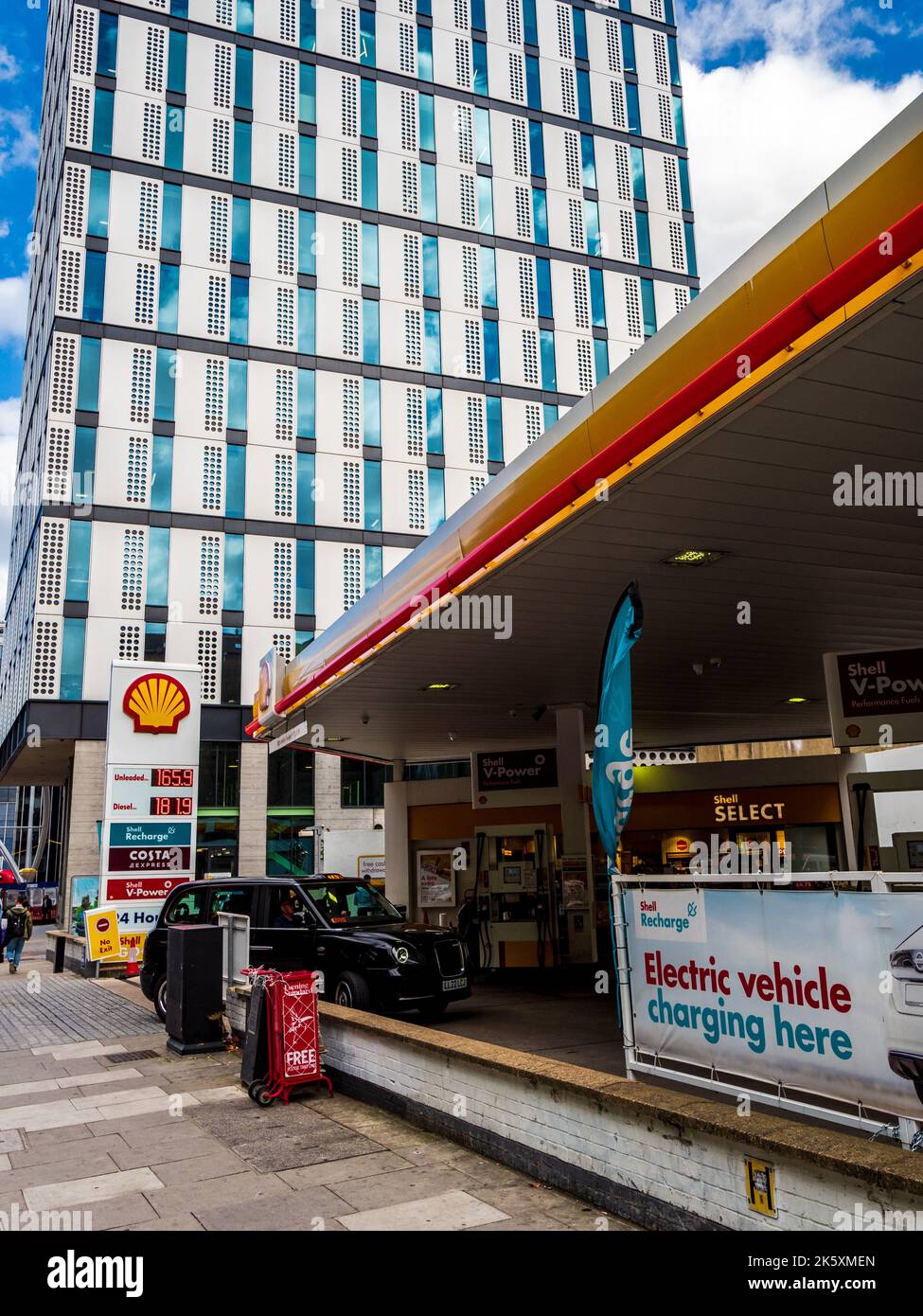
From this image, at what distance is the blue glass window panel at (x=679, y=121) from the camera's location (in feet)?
164

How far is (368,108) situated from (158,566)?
23.0 meters

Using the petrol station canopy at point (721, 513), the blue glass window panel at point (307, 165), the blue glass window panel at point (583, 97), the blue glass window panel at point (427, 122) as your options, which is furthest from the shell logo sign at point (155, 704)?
the blue glass window panel at point (583, 97)

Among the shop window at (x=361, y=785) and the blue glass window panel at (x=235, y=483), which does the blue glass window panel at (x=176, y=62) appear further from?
the shop window at (x=361, y=785)

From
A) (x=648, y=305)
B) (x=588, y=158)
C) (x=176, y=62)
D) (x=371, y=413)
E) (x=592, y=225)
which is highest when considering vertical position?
(x=588, y=158)

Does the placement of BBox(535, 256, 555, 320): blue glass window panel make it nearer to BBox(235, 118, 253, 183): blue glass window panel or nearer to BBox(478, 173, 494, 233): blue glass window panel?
BBox(478, 173, 494, 233): blue glass window panel

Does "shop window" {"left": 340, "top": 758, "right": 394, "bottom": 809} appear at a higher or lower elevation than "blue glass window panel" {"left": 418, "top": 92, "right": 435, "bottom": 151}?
lower

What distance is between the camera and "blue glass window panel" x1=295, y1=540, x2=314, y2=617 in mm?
A: 38344

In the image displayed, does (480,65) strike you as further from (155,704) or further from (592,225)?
(155,704)

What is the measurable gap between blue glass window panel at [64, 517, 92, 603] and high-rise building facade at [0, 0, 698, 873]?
9 cm

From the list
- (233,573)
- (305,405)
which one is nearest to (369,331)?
(305,405)

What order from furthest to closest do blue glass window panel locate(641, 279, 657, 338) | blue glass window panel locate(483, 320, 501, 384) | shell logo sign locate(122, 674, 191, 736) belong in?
blue glass window panel locate(641, 279, 657, 338) < blue glass window panel locate(483, 320, 501, 384) < shell logo sign locate(122, 674, 191, 736)

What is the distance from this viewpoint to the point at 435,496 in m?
41.3

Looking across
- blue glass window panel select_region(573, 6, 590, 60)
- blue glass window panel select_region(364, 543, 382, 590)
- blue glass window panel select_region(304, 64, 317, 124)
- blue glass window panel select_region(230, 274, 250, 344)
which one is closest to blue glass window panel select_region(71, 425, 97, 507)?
blue glass window panel select_region(230, 274, 250, 344)

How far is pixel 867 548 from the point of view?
29.0 ft
